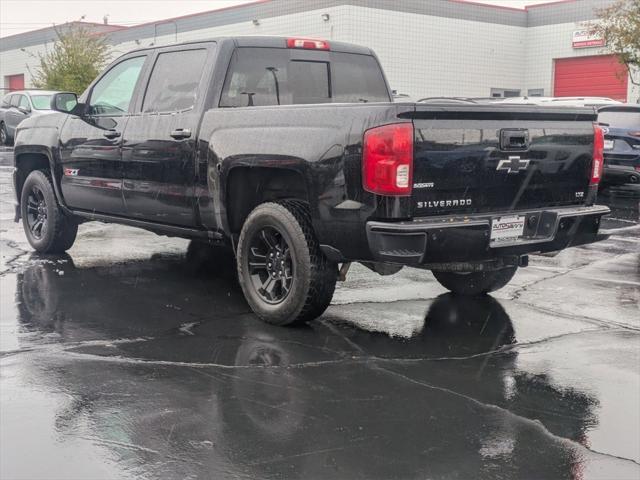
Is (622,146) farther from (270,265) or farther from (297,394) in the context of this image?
(297,394)

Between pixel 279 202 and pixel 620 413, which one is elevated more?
pixel 279 202

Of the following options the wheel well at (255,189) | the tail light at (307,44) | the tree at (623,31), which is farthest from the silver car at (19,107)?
the wheel well at (255,189)

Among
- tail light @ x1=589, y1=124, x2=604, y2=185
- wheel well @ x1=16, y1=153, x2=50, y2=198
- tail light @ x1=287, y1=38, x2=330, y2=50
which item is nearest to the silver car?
wheel well @ x1=16, y1=153, x2=50, y2=198

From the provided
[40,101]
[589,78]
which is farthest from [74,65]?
[589,78]

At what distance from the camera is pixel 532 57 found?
34.6m

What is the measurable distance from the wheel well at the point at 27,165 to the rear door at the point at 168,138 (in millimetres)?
1852

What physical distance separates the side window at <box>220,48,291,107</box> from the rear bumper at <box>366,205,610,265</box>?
6.51 ft

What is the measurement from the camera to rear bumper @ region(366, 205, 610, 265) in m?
4.88

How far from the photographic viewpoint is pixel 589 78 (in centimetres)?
3238

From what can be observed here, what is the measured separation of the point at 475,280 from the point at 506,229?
152cm

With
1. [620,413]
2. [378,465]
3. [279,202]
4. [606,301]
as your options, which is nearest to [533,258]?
[606,301]

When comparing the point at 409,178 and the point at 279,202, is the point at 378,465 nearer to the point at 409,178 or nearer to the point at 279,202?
the point at 409,178

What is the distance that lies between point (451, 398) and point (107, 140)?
4.16m

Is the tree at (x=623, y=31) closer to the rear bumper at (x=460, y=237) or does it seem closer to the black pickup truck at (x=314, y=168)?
the black pickup truck at (x=314, y=168)
